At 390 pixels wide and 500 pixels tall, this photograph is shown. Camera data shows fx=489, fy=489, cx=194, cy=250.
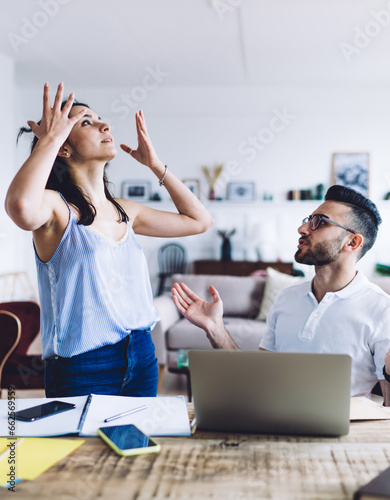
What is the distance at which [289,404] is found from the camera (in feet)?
3.16

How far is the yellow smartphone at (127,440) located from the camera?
928mm

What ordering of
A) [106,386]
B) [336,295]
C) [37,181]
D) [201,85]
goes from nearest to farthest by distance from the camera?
[37,181] → [106,386] → [336,295] → [201,85]

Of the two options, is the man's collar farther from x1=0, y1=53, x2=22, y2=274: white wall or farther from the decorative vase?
the decorative vase

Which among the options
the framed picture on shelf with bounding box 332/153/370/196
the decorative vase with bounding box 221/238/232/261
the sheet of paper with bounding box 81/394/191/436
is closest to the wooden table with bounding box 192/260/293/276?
the decorative vase with bounding box 221/238/232/261

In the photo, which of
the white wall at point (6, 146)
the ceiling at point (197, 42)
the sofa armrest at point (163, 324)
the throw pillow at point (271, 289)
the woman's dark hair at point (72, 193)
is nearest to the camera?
the woman's dark hair at point (72, 193)

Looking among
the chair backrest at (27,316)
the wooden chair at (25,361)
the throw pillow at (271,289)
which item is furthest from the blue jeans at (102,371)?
the throw pillow at (271,289)

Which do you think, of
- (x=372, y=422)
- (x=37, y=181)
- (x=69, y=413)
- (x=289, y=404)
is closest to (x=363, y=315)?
(x=372, y=422)

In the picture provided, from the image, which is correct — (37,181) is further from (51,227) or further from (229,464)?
(229,464)

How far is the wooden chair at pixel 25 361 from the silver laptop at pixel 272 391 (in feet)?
6.71

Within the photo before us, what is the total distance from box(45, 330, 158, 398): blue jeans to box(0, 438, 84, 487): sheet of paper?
1.23ft

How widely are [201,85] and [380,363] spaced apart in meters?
5.50

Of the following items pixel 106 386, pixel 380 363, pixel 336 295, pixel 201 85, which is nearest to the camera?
pixel 106 386

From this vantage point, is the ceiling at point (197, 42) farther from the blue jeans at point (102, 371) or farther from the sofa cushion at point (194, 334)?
the blue jeans at point (102, 371)

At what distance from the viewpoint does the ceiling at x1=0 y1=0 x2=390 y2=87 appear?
13.0ft
